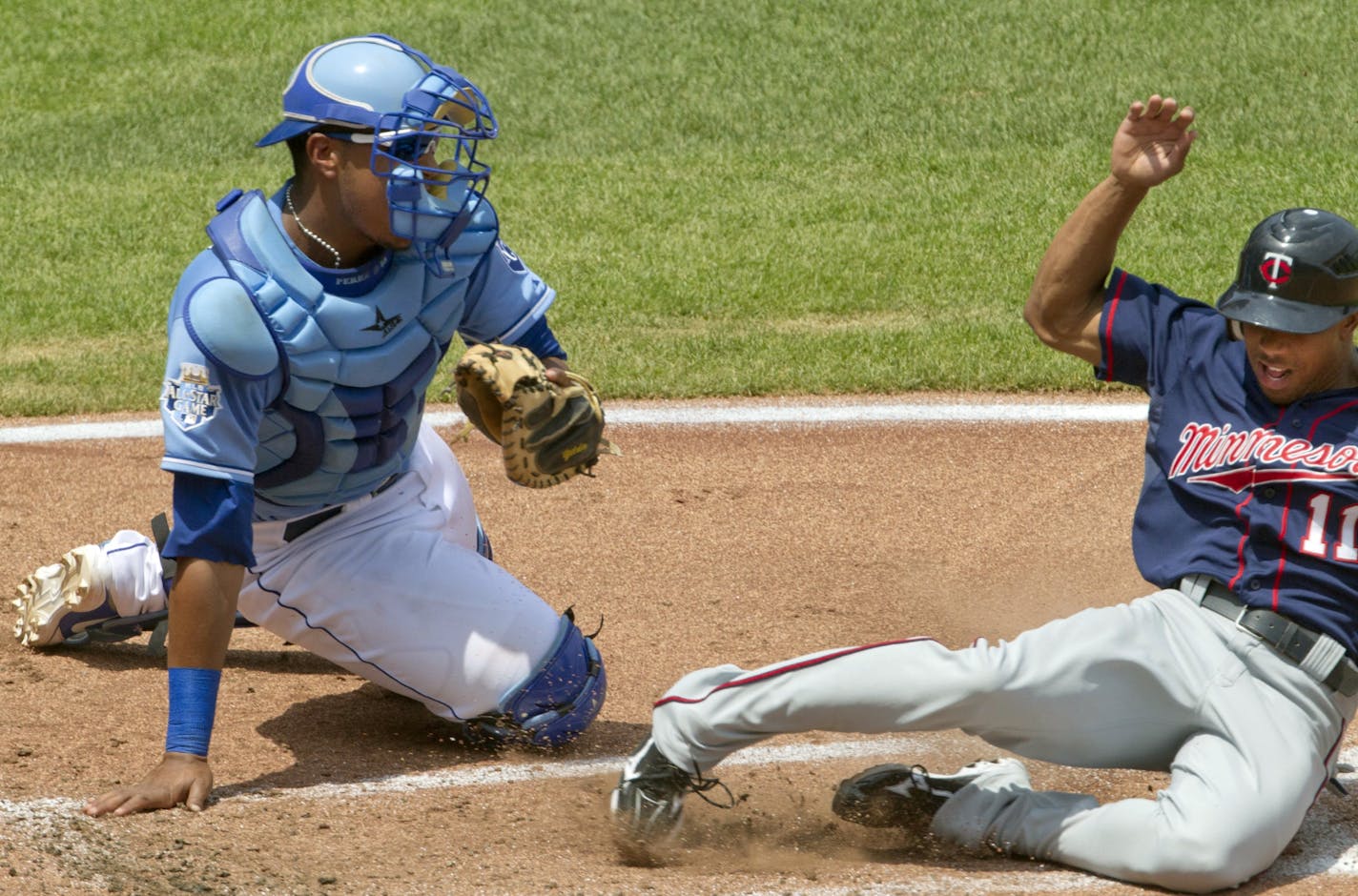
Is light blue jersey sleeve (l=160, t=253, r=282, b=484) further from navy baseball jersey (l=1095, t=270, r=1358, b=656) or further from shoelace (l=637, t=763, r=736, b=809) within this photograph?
navy baseball jersey (l=1095, t=270, r=1358, b=656)

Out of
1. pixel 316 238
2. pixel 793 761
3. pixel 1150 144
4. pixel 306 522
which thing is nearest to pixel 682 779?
pixel 793 761

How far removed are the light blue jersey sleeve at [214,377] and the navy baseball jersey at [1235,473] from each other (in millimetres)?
1922

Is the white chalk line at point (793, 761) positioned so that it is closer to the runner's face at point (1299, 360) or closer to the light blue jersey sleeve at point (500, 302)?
the runner's face at point (1299, 360)

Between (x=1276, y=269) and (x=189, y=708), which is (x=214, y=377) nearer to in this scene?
(x=189, y=708)

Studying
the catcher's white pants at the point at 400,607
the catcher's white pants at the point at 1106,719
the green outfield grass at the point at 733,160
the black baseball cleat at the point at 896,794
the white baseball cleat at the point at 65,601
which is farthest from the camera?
the green outfield grass at the point at 733,160

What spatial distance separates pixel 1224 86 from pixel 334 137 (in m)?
9.17

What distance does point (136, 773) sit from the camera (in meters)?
4.02

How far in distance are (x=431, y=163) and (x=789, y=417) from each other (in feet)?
10.7

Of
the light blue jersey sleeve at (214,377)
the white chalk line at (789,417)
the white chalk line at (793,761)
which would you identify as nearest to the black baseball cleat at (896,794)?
the white chalk line at (793,761)

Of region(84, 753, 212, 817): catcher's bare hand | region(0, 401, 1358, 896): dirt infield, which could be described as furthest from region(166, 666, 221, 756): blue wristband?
region(0, 401, 1358, 896): dirt infield

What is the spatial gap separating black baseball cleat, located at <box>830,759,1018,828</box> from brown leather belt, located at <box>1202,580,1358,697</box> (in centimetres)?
61

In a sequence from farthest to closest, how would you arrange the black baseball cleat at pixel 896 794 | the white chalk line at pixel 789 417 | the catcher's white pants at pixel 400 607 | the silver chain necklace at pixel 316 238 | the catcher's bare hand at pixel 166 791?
the white chalk line at pixel 789 417 → the catcher's white pants at pixel 400 607 → the silver chain necklace at pixel 316 238 → the black baseball cleat at pixel 896 794 → the catcher's bare hand at pixel 166 791

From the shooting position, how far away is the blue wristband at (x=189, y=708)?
A: 3.76m

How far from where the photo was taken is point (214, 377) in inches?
148
